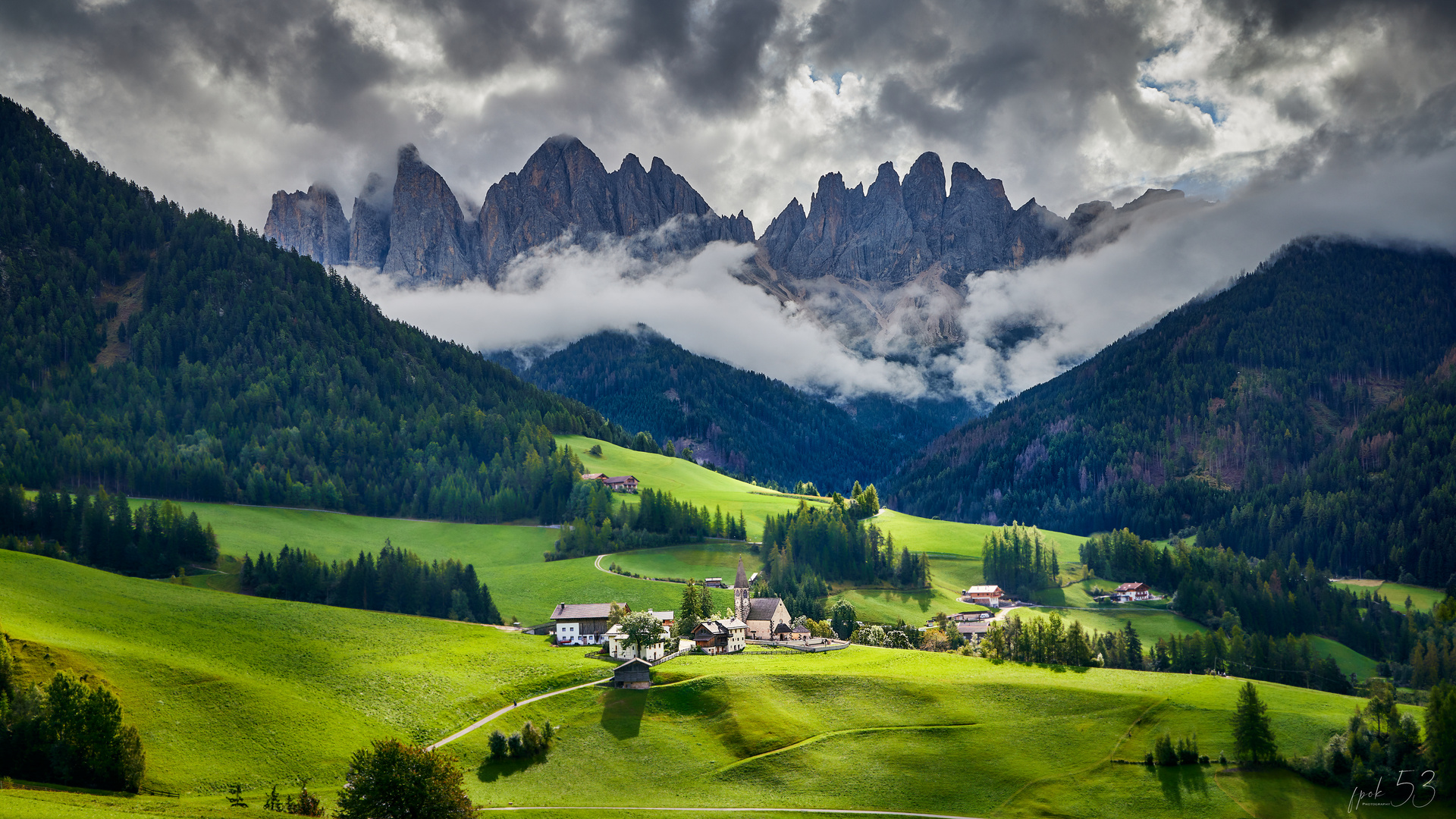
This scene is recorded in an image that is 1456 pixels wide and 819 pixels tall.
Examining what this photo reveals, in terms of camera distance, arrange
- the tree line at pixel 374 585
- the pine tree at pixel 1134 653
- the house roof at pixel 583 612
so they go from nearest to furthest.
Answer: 1. the house roof at pixel 583 612
2. the pine tree at pixel 1134 653
3. the tree line at pixel 374 585

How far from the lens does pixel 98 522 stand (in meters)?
130

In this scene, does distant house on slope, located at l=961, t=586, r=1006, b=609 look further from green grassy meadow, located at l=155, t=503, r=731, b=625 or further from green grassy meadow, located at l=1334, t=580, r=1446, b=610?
green grassy meadow, located at l=1334, t=580, r=1446, b=610

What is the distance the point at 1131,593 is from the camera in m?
166

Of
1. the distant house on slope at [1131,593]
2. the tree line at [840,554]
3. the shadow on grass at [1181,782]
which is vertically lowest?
the shadow on grass at [1181,782]

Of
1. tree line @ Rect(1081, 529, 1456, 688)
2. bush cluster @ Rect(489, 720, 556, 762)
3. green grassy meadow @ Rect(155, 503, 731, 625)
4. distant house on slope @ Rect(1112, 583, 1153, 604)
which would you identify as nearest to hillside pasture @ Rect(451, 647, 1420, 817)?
bush cluster @ Rect(489, 720, 556, 762)

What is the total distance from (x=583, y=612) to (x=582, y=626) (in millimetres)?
2367

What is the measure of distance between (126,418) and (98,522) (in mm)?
69466

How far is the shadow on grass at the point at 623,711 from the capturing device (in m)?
80.2

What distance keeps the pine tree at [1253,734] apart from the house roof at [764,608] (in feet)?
193

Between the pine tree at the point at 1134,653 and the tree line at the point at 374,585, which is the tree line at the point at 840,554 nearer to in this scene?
the pine tree at the point at 1134,653

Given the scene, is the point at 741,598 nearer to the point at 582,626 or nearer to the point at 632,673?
the point at 582,626

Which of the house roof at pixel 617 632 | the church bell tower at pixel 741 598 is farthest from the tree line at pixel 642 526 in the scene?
the house roof at pixel 617 632

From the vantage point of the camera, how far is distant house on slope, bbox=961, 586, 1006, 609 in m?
162

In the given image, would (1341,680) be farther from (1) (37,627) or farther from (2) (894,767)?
(1) (37,627)
